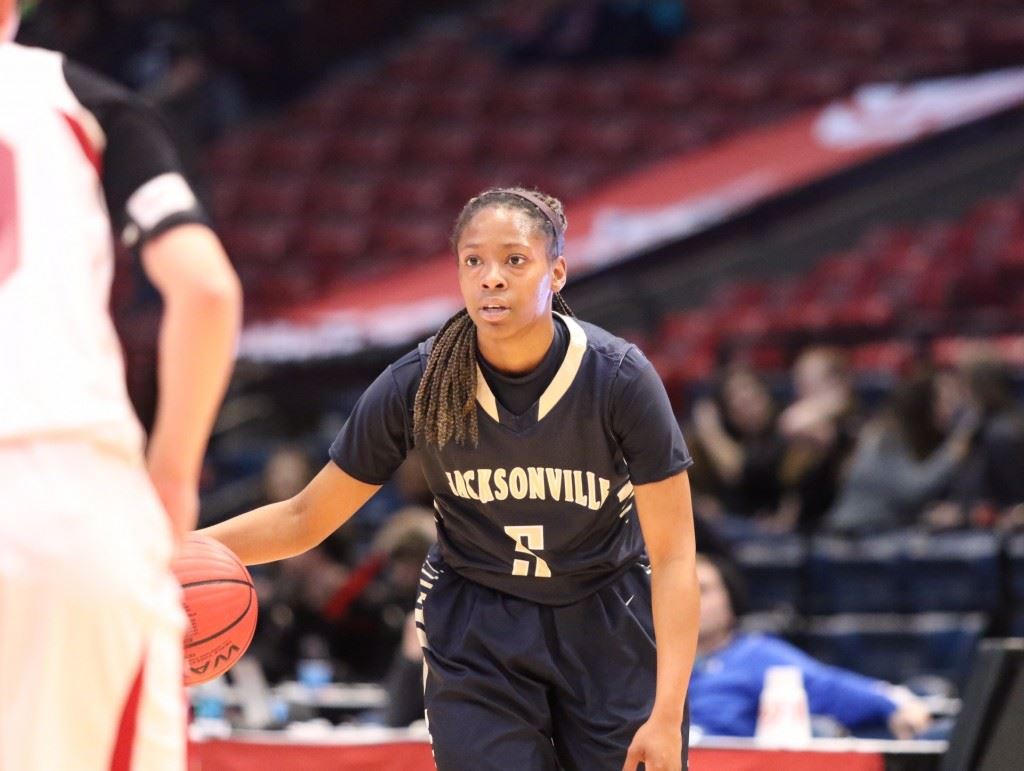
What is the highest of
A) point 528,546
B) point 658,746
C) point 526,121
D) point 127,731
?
point 526,121

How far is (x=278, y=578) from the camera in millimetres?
7680

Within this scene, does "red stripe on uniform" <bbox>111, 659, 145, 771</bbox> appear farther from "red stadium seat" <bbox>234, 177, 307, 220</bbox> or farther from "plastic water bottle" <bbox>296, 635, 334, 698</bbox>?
"red stadium seat" <bbox>234, 177, 307, 220</bbox>

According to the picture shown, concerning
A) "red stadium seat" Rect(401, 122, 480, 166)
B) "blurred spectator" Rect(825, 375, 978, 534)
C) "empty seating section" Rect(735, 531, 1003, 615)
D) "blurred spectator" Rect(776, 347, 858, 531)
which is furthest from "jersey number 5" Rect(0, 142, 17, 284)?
"red stadium seat" Rect(401, 122, 480, 166)

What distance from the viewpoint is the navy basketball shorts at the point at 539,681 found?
3381 millimetres

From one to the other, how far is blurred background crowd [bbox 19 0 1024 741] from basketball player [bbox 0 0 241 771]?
11.0 feet

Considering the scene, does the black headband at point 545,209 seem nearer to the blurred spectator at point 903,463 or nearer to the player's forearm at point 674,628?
the player's forearm at point 674,628

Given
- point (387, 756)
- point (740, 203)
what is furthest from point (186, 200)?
point (740, 203)

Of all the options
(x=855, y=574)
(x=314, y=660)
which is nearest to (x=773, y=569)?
(x=855, y=574)

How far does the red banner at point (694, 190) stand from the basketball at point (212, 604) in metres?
9.16

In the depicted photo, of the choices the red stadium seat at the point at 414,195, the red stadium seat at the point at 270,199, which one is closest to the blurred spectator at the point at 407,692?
the red stadium seat at the point at 414,195

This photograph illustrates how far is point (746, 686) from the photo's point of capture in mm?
5363

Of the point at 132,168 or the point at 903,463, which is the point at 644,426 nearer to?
the point at 132,168

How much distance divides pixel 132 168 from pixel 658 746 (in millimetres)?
1495

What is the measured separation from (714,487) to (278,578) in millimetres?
2215
